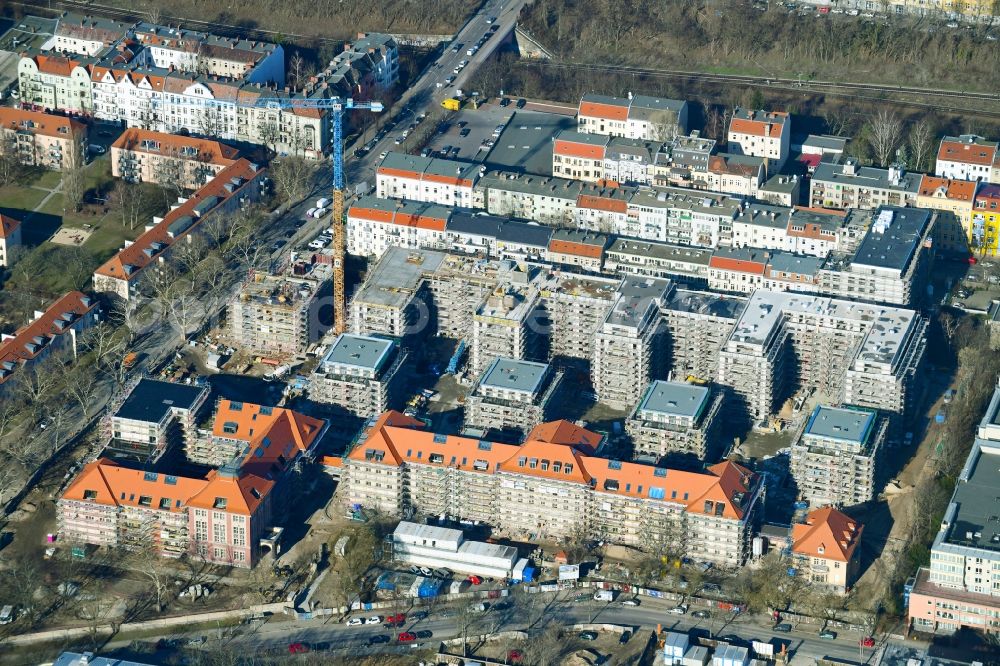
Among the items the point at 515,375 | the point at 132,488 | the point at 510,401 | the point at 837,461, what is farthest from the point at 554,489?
the point at 132,488

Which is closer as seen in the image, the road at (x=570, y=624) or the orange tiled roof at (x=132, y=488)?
the road at (x=570, y=624)

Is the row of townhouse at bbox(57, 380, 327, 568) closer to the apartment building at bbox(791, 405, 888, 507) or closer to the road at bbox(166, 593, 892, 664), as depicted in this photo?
the road at bbox(166, 593, 892, 664)

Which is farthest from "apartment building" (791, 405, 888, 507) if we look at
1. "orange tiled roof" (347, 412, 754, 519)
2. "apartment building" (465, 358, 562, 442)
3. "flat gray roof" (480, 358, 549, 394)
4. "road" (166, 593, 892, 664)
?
"flat gray roof" (480, 358, 549, 394)

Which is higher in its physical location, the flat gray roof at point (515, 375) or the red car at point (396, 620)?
the flat gray roof at point (515, 375)

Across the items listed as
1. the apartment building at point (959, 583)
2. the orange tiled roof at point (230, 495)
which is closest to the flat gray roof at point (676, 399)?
the apartment building at point (959, 583)

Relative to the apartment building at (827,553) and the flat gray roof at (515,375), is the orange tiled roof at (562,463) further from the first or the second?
the flat gray roof at (515,375)

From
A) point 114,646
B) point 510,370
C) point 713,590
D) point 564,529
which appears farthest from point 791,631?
point 114,646

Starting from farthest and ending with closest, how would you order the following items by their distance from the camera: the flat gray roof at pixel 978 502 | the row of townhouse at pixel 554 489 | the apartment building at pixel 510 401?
1. the apartment building at pixel 510 401
2. the row of townhouse at pixel 554 489
3. the flat gray roof at pixel 978 502
